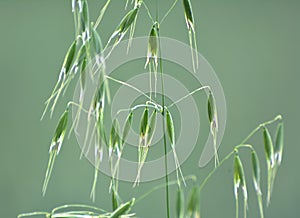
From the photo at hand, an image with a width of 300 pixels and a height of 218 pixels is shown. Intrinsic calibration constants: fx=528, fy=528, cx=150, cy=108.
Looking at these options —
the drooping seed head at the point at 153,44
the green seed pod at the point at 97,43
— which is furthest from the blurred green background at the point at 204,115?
the green seed pod at the point at 97,43

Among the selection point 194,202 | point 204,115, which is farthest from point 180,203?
point 204,115

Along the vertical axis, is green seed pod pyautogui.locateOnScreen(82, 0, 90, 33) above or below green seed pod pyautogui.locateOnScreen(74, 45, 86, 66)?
above

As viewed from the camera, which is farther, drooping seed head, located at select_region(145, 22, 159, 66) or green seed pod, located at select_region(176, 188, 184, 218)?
drooping seed head, located at select_region(145, 22, 159, 66)

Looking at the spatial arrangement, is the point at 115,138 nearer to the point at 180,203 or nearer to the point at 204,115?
the point at 180,203

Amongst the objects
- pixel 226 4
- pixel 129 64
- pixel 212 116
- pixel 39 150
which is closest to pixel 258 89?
pixel 226 4

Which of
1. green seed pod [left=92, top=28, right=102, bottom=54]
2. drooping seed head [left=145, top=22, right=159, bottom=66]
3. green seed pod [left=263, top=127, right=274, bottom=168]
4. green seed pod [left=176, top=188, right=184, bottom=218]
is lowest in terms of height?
green seed pod [left=176, top=188, right=184, bottom=218]

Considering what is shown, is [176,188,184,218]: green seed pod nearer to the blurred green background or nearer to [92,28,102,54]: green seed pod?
[92,28,102,54]: green seed pod

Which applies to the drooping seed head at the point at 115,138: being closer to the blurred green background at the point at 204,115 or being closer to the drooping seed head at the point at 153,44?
the drooping seed head at the point at 153,44

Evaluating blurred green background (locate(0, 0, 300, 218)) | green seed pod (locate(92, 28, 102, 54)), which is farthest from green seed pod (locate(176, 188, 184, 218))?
blurred green background (locate(0, 0, 300, 218))
